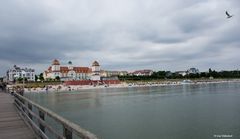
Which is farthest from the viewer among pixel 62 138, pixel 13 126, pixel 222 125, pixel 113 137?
pixel 222 125

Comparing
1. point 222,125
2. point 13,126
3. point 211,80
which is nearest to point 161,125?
point 222,125

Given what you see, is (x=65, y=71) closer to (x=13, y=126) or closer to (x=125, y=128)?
(x=125, y=128)

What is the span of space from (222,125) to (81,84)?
434ft

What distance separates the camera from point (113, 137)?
18.9 meters

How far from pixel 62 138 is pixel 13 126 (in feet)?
20.5

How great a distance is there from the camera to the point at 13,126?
9992mm

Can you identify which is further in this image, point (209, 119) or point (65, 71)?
point (65, 71)

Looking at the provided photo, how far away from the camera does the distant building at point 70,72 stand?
162425 mm

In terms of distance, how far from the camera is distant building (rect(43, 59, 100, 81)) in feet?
533

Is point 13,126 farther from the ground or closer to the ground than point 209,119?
farther from the ground

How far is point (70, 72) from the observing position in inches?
6496

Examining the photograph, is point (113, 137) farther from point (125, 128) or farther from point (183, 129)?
point (183, 129)

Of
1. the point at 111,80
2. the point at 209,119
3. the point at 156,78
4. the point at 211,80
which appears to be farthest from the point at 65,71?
the point at 209,119

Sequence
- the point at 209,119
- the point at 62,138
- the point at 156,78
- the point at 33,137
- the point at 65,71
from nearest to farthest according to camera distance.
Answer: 1. the point at 62,138
2. the point at 33,137
3. the point at 209,119
4. the point at 65,71
5. the point at 156,78
